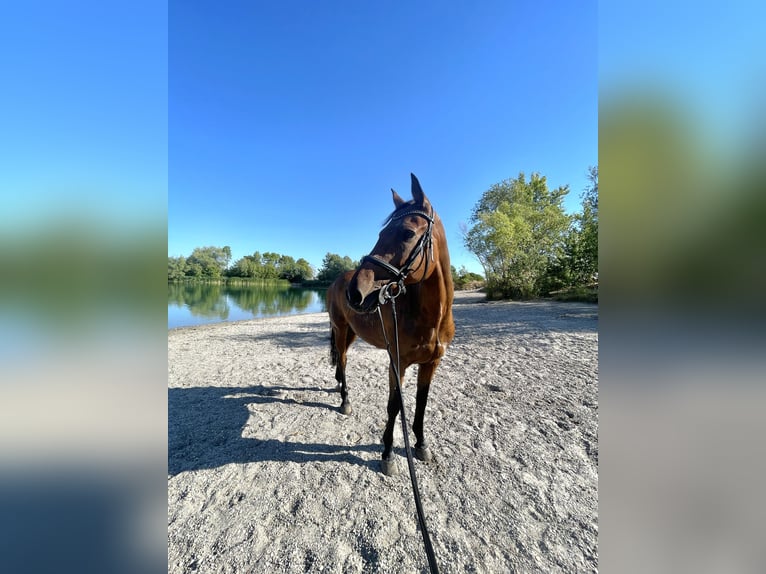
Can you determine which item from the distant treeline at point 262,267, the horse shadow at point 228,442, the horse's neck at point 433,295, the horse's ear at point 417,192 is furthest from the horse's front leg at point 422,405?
the distant treeline at point 262,267

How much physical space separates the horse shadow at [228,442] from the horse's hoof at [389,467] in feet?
0.39

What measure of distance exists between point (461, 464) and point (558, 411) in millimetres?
1959

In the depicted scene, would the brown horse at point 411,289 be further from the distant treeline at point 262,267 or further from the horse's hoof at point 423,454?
the distant treeline at point 262,267

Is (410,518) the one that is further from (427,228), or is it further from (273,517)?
(427,228)

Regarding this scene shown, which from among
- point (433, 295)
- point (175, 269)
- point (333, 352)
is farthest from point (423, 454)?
point (175, 269)

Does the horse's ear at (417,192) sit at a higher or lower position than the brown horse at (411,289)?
higher

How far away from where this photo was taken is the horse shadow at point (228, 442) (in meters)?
2.59

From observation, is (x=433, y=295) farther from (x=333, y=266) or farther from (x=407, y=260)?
(x=333, y=266)

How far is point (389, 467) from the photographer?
2.43 m

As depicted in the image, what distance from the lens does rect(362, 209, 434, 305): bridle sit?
5.90ft

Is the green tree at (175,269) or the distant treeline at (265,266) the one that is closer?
the green tree at (175,269)
